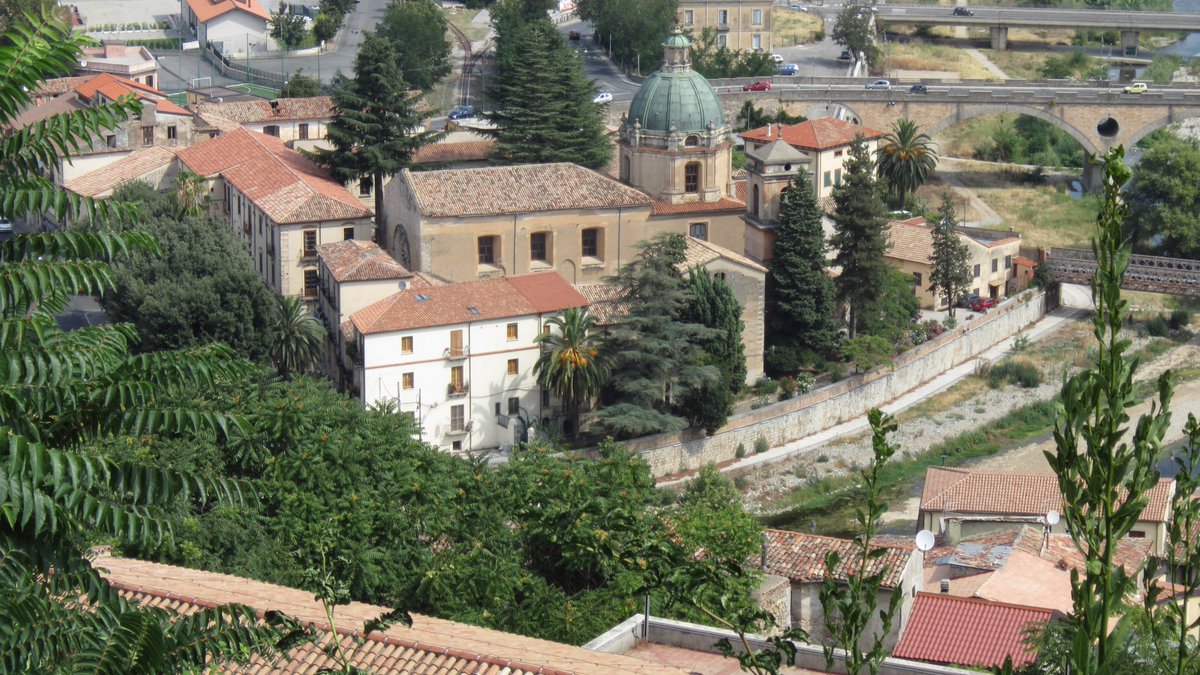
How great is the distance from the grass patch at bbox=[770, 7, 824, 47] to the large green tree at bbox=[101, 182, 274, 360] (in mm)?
50768

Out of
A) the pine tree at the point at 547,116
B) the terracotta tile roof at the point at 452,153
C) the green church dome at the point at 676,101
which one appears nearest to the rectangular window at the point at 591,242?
the green church dome at the point at 676,101

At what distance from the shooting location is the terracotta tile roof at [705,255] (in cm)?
5000

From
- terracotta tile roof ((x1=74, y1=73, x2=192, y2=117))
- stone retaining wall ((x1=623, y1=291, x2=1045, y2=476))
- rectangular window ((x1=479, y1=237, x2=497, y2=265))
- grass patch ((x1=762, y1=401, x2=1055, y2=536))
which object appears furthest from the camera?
terracotta tile roof ((x1=74, y1=73, x2=192, y2=117))

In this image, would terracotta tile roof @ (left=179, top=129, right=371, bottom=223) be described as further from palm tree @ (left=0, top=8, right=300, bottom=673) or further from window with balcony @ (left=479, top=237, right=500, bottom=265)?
palm tree @ (left=0, top=8, right=300, bottom=673)

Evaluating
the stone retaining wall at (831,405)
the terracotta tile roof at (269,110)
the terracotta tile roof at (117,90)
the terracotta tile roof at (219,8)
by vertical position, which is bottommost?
the stone retaining wall at (831,405)

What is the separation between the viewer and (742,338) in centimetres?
5106

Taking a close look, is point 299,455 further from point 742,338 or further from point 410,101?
point 410,101

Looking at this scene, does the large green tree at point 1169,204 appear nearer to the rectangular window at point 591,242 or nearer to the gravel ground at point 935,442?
the gravel ground at point 935,442

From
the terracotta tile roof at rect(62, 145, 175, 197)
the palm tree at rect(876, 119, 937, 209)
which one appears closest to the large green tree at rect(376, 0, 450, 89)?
the terracotta tile roof at rect(62, 145, 175, 197)

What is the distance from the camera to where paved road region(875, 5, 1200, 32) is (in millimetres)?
97625

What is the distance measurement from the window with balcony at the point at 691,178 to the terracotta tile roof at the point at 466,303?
6.50 metres

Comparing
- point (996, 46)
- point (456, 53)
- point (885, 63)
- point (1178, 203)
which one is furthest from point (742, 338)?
point (996, 46)

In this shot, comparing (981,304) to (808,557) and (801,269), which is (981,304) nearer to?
(801,269)

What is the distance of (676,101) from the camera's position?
175 feet
